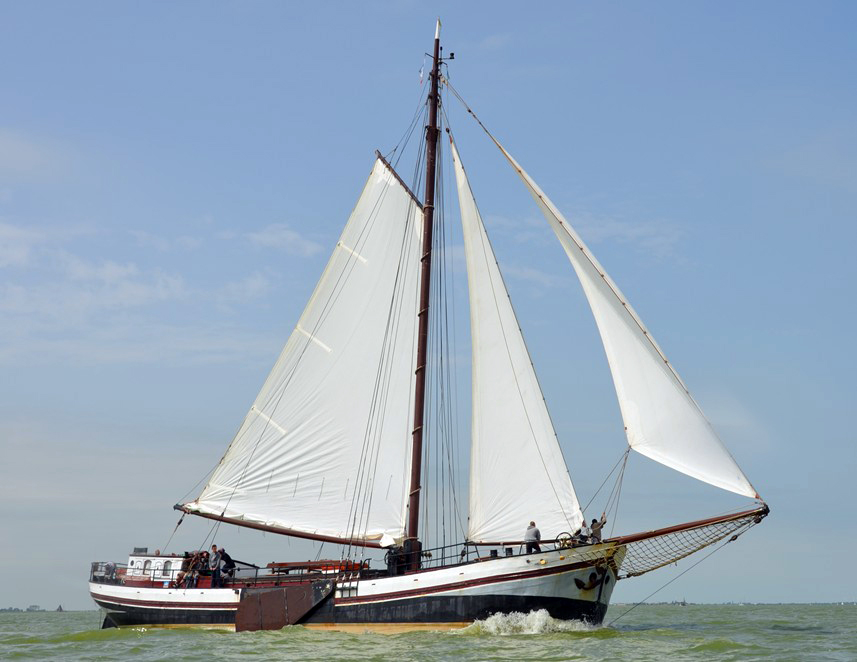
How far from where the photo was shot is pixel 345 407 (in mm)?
39406

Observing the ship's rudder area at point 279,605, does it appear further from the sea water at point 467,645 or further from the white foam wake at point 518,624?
the white foam wake at point 518,624

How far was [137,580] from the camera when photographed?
39.7 metres

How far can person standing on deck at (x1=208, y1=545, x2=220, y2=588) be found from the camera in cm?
3747

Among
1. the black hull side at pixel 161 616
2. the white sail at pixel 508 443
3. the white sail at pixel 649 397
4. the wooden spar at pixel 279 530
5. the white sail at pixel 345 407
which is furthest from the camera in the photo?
the white sail at pixel 345 407

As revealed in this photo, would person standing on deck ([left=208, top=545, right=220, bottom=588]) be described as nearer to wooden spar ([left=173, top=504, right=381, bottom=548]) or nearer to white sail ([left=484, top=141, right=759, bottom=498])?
wooden spar ([left=173, top=504, right=381, bottom=548])

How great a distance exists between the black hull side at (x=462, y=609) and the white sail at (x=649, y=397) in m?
5.63

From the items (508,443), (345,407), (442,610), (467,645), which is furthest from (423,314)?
(467,645)

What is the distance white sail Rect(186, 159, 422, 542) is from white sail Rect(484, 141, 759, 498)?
927 cm

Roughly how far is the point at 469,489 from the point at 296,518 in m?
8.02

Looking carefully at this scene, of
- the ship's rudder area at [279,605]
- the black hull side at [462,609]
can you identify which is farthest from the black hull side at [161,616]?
the black hull side at [462,609]

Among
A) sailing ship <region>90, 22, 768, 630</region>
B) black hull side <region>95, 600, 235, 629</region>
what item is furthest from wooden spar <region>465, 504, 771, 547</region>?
black hull side <region>95, 600, 235, 629</region>

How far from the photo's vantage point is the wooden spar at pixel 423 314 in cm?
3762

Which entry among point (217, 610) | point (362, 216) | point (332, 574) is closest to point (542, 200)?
point (362, 216)

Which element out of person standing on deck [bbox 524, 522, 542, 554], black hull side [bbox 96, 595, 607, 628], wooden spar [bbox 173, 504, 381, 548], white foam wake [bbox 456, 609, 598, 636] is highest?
wooden spar [bbox 173, 504, 381, 548]
